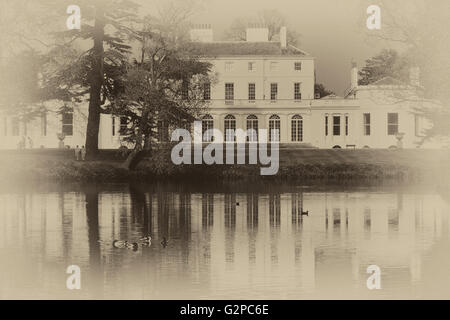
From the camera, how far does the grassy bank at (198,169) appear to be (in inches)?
1658

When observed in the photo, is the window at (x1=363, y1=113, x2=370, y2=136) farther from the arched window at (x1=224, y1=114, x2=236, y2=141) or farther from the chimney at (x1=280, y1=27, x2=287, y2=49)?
the arched window at (x1=224, y1=114, x2=236, y2=141)

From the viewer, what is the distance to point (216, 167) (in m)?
45.1

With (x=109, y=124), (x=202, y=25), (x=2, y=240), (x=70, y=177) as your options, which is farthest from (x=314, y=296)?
(x=202, y=25)

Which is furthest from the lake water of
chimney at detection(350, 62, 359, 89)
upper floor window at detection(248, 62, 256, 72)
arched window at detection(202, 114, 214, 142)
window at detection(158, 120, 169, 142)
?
upper floor window at detection(248, 62, 256, 72)

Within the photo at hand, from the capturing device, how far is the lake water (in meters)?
15.9

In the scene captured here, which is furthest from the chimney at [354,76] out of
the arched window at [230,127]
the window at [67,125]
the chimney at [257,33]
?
the window at [67,125]

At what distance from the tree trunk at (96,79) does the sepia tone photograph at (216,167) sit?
0.13m

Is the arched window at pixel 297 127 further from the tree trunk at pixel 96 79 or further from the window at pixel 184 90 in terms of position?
the window at pixel 184 90

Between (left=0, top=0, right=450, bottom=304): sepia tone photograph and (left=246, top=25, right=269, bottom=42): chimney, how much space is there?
1.25 ft

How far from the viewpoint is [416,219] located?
995 inches

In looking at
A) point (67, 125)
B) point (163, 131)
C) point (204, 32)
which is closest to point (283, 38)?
point (204, 32)

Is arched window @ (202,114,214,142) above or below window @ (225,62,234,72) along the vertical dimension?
below
